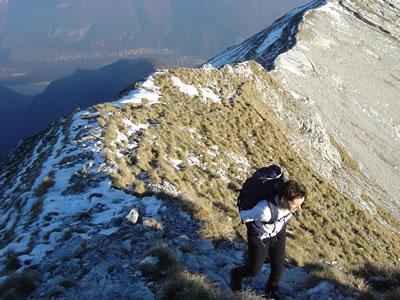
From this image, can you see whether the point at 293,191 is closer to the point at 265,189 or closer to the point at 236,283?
the point at 265,189

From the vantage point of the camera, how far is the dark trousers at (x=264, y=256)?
187 inches

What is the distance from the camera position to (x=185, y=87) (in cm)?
2184

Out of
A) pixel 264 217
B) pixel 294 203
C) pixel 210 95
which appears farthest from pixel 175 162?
pixel 210 95

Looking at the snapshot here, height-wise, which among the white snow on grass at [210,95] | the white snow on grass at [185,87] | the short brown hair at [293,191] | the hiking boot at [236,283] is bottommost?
the hiking boot at [236,283]

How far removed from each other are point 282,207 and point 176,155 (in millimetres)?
8642

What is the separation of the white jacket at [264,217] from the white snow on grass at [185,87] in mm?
17512

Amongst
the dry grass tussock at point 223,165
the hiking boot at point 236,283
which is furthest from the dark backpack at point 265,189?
the dry grass tussock at point 223,165

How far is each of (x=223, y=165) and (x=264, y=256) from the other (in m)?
9.23

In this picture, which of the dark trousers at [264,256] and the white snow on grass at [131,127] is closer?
the dark trousers at [264,256]

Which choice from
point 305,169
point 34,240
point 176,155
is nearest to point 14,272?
point 34,240

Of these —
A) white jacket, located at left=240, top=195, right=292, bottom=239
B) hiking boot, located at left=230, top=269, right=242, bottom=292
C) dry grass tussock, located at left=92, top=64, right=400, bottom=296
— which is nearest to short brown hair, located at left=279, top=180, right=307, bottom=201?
white jacket, located at left=240, top=195, right=292, bottom=239

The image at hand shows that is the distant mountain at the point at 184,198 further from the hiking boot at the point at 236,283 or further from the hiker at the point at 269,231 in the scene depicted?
the hiker at the point at 269,231

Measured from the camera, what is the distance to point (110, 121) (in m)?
13.6

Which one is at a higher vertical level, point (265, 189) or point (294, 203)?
point (265, 189)
